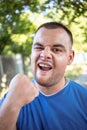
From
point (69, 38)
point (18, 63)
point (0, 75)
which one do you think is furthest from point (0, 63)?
point (69, 38)

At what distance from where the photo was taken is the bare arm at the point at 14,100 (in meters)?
1.93

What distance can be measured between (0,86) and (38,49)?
32.3ft

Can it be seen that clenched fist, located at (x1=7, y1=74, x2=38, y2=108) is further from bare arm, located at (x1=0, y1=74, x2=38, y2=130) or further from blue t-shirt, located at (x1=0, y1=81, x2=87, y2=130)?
blue t-shirt, located at (x1=0, y1=81, x2=87, y2=130)

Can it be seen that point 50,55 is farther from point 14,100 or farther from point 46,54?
point 14,100

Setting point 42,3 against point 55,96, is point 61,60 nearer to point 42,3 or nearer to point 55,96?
point 55,96

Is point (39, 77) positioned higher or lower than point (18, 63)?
higher

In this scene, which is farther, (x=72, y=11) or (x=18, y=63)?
(x=18, y=63)

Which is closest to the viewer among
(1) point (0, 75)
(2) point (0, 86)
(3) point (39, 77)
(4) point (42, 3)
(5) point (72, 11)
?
(3) point (39, 77)

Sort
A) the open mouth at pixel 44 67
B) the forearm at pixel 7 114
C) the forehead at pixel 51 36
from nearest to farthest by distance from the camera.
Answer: the forearm at pixel 7 114, the open mouth at pixel 44 67, the forehead at pixel 51 36

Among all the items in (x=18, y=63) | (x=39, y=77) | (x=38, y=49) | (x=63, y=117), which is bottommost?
(x=18, y=63)

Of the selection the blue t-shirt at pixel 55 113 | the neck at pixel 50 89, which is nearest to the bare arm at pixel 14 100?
the blue t-shirt at pixel 55 113

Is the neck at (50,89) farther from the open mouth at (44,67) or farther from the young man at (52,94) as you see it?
the open mouth at (44,67)

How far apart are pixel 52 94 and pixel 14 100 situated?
491mm

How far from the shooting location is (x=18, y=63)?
1842cm
